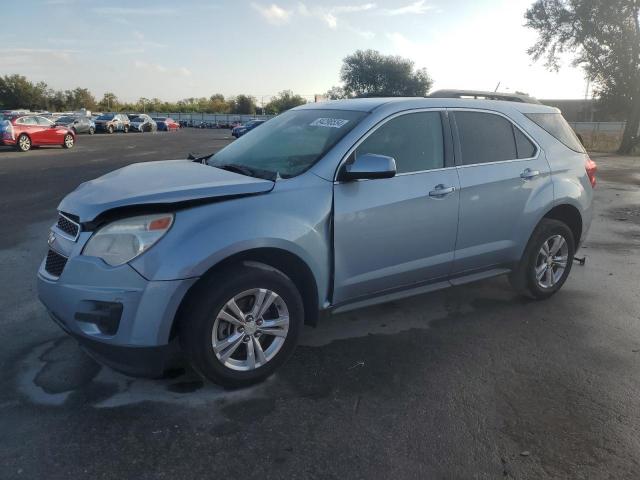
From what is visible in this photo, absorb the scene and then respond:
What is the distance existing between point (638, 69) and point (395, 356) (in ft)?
108

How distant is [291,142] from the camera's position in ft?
13.7

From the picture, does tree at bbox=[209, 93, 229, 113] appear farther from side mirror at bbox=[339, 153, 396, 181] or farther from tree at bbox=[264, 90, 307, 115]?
side mirror at bbox=[339, 153, 396, 181]

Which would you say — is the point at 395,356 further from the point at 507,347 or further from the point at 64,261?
the point at 64,261

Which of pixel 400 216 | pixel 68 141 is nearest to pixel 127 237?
pixel 400 216

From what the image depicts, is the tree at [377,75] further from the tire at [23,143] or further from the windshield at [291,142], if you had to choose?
the windshield at [291,142]

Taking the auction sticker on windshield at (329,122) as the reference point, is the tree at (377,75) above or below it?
above

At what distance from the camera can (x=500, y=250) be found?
15.3ft

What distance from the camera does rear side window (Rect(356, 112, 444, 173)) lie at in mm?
3928

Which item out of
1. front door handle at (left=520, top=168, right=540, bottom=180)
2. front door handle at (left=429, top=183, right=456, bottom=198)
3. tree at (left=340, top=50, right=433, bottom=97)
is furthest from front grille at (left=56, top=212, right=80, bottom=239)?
tree at (left=340, top=50, right=433, bottom=97)

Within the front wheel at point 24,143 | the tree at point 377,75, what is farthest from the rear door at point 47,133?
the tree at point 377,75

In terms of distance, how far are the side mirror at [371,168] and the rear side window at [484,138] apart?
1.11 meters

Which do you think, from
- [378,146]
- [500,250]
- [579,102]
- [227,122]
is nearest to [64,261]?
[378,146]

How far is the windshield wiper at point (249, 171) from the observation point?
3614 mm

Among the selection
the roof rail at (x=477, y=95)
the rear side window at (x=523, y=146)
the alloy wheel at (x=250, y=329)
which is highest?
the roof rail at (x=477, y=95)
